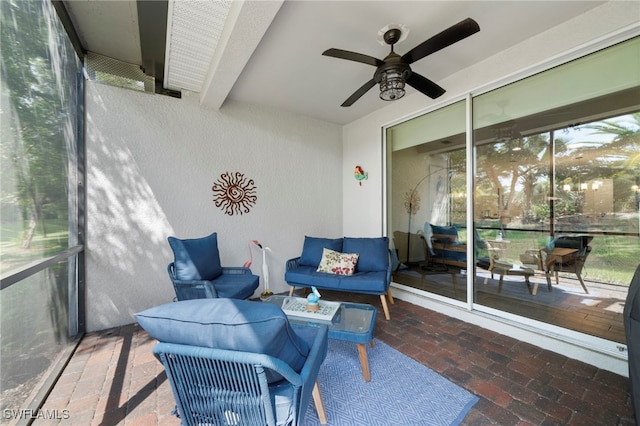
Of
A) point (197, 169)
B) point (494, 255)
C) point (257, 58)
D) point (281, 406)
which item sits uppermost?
point (257, 58)

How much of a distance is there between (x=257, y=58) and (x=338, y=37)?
869 millimetres

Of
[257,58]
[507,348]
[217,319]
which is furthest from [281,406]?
[257,58]

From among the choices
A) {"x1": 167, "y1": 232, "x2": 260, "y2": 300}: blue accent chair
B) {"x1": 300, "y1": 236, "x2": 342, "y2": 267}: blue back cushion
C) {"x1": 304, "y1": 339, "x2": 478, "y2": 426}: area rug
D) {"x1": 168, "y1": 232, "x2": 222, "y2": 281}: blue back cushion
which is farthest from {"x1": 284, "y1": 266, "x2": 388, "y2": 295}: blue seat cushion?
{"x1": 168, "y1": 232, "x2": 222, "y2": 281}: blue back cushion

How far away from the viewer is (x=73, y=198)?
2561 millimetres

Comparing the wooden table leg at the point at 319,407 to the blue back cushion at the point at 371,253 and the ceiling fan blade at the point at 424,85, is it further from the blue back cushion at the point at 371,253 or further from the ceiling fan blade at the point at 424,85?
the ceiling fan blade at the point at 424,85

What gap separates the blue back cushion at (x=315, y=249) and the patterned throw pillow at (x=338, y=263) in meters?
0.14

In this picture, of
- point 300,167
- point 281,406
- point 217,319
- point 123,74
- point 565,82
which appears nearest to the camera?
point 217,319

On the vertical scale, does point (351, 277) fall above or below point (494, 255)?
below

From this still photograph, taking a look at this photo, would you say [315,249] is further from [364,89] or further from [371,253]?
[364,89]

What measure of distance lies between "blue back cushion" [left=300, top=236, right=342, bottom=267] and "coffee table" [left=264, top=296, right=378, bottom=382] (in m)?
1.17

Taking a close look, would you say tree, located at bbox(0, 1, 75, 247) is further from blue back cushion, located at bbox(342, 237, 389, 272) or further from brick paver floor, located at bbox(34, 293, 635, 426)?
blue back cushion, located at bbox(342, 237, 389, 272)

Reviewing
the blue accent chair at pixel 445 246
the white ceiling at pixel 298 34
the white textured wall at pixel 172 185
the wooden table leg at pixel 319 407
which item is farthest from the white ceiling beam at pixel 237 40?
the blue accent chair at pixel 445 246

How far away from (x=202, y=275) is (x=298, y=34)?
2536mm

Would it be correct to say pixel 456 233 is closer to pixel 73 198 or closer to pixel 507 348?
pixel 507 348
